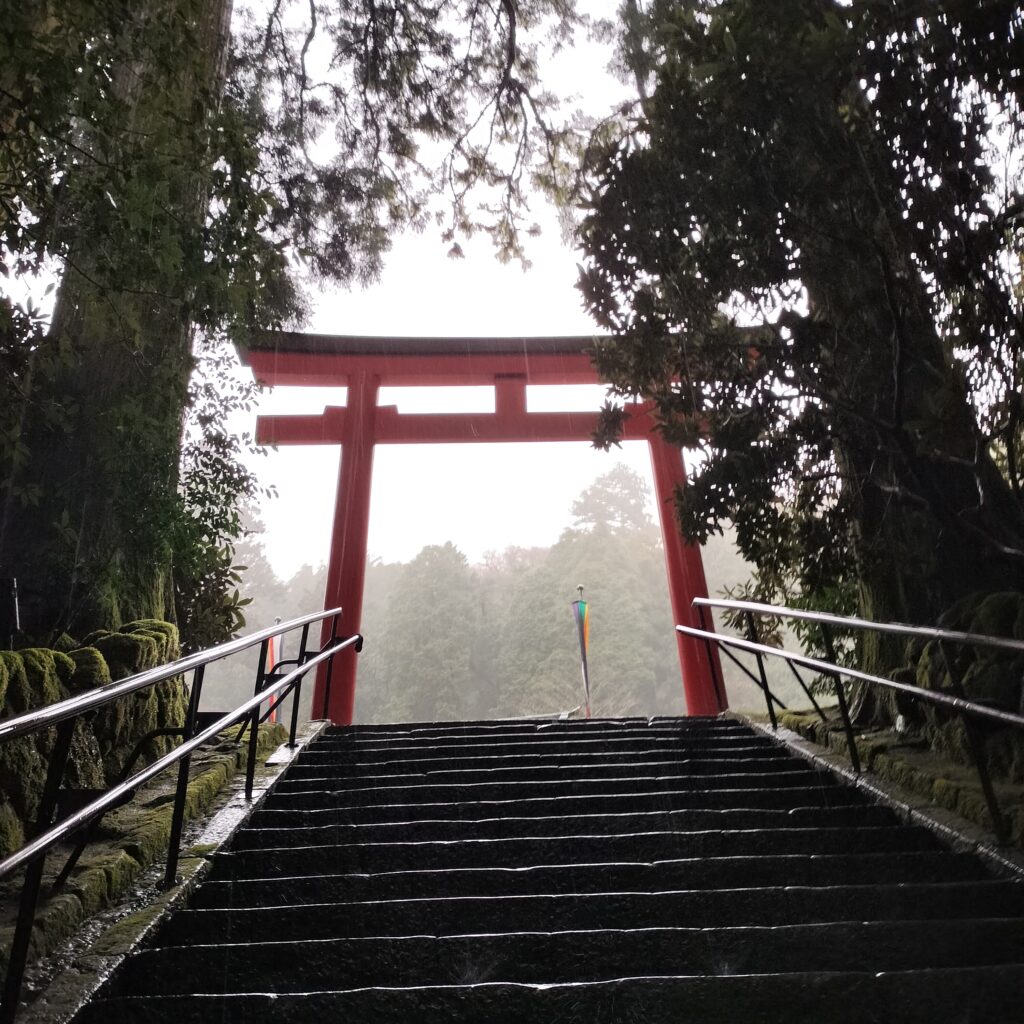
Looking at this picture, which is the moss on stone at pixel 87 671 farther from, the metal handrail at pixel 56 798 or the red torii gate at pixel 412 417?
the red torii gate at pixel 412 417

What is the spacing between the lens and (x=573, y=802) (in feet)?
10.7

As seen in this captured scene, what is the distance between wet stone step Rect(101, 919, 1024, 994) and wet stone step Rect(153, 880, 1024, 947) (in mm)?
201

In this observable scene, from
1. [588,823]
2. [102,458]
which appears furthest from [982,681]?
[102,458]

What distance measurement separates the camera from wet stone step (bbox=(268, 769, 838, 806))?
11.2ft

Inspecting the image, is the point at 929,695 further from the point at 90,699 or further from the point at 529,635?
the point at 529,635

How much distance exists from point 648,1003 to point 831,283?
3365 millimetres

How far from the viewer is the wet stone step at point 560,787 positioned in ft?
11.2

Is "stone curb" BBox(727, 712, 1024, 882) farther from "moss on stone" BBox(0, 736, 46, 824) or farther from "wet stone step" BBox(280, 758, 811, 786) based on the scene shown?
"moss on stone" BBox(0, 736, 46, 824)

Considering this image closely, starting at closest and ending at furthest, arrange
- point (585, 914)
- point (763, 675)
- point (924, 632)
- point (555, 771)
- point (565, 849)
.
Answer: point (585, 914)
point (924, 632)
point (565, 849)
point (555, 771)
point (763, 675)

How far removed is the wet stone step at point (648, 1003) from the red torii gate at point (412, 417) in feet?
22.6

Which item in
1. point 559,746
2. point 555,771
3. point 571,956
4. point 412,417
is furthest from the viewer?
point 412,417

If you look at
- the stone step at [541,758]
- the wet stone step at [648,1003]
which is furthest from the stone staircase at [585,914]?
the stone step at [541,758]

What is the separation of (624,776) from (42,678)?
96.1 inches

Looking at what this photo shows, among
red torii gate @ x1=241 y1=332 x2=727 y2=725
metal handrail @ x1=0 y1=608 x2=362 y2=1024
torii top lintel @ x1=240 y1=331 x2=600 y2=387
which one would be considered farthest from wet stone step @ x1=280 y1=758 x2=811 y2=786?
torii top lintel @ x1=240 y1=331 x2=600 y2=387
